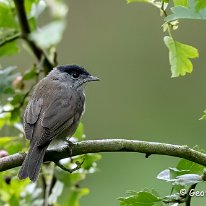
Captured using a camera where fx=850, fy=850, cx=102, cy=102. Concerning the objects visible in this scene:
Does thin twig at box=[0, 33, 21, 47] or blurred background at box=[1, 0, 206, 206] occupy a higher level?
thin twig at box=[0, 33, 21, 47]

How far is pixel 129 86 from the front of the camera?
9.20 metres

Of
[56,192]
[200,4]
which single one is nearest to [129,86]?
[56,192]

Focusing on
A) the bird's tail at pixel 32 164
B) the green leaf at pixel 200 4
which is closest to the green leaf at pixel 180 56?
the green leaf at pixel 200 4

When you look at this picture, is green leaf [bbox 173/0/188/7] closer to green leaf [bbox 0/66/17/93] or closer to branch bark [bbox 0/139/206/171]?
branch bark [bbox 0/139/206/171]

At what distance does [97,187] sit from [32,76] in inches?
110

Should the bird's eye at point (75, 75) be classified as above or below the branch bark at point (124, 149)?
below

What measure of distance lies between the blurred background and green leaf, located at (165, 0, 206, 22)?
4.09 meters

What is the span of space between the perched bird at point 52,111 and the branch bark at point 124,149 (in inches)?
8.8

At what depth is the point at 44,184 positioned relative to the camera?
168 inches

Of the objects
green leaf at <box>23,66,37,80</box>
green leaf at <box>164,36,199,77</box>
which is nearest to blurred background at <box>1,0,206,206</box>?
green leaf at <box>23,66,37,80</box>

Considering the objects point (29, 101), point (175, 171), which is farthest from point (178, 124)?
point (175, 171)

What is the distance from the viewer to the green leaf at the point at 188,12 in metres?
2.73

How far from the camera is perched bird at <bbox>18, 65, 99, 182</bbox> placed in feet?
12.9

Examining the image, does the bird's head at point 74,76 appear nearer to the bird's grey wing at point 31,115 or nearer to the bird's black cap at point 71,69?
the bird's black cap at point 71,69
